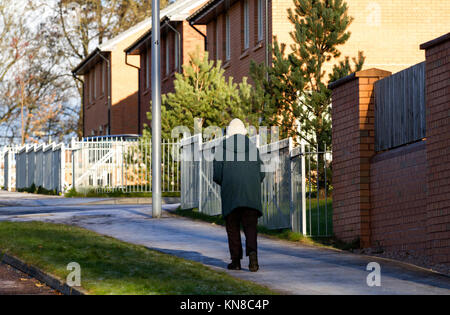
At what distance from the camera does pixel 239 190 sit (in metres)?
10.7

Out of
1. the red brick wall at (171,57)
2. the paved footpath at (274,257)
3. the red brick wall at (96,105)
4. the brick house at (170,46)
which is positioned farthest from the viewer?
the red brick wall at (96,105)

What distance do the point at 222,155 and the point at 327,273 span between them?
1.87 metres

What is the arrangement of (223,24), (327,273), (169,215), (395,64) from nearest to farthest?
(327,273), (169,215), (395,64), (223,24)

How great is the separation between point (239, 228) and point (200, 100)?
1570 centimetres

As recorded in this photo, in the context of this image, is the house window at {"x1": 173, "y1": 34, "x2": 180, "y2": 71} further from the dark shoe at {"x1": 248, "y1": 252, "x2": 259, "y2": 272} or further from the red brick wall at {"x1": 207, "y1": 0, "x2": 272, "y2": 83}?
the dark shoe at {"x1": 248, "y1": 252, "x2": 259, "y2": 272}

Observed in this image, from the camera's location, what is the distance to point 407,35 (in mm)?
26188

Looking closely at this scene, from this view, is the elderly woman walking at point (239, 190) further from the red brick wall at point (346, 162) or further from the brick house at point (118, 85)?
the brick house at point (118, 85)

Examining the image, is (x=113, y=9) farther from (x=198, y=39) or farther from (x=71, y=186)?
(x=71, y=186)

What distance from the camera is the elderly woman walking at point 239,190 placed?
10.7 meters

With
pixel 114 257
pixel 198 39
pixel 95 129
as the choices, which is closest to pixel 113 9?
pixel 95 129

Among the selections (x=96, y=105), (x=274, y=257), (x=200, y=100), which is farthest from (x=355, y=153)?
(x=96, y=105)

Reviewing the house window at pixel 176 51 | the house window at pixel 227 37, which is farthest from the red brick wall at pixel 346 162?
the house window at pixel 176 51

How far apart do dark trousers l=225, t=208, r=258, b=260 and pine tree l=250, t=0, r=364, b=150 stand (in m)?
9.27

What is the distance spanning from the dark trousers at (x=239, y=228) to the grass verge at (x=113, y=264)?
42 centimetres
